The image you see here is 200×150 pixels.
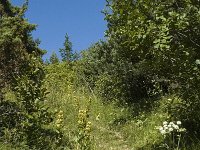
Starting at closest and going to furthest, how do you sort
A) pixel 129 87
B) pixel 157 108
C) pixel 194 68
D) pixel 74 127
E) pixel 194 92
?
pixel 194 68
pixel 194 92
pixel 74 127
pixel 157 108
pixel 129 87

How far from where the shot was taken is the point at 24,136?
821cm

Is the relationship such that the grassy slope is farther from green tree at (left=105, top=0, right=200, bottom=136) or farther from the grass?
green tree at (left=105, top=0, right=200, bottom=136)

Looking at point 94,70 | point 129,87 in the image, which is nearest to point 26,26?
point 94,70

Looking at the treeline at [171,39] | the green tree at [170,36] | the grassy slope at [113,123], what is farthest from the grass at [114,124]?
the green tree at [170,36]

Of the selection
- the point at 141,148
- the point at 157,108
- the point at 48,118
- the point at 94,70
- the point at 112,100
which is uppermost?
the point at 94,70

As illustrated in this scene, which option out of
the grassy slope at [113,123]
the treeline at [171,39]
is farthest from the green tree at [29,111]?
the treeline at [171,39]

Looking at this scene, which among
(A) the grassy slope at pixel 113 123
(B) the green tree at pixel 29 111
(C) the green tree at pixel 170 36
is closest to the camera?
(C) the green tree at pixel 170 36

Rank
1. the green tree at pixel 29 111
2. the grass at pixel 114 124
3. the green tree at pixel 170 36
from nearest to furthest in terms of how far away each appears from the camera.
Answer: the green tree at pixel 170 36
the green tree at pixel 29 111
the grass at pixel 114 124

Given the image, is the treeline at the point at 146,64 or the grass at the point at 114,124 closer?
the treeline at the point at 146,64

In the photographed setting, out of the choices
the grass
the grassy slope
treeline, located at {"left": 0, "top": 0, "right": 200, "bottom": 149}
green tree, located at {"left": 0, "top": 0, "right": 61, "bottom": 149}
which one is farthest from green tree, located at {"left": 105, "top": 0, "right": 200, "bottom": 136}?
green tree, located at {"left": 0, "top": 0, "right": 61, "bottom": 149}

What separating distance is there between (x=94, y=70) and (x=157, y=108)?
328 inches

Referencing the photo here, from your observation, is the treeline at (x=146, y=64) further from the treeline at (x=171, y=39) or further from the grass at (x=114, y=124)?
the grass at (x=114, y=124)

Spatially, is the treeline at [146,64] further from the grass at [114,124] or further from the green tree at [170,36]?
the grass at [114,124]

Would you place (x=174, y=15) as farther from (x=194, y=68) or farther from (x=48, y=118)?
(x=48, y=118)
